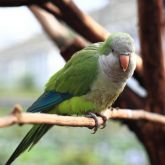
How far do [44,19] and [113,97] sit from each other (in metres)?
0.64

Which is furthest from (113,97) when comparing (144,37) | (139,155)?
(139,155)

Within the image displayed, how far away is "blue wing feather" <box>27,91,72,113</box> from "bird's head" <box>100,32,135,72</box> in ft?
0.62

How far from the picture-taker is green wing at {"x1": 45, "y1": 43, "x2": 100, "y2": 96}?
4.21 ft

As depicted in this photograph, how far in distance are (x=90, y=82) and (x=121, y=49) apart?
0.50ft

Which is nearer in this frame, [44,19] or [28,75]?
[44,19]

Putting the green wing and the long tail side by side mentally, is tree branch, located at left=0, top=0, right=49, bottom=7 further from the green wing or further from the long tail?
the long tail

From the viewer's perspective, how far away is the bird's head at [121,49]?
1152 mm

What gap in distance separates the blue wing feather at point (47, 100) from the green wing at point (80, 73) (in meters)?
0.01

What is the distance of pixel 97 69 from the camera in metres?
1.27

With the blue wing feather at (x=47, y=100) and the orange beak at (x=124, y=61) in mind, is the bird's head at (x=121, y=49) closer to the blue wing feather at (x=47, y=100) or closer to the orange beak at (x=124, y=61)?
the orange beak at (x=124, y=61)

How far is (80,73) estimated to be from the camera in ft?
4.29

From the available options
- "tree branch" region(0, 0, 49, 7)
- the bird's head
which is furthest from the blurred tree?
the bird's head

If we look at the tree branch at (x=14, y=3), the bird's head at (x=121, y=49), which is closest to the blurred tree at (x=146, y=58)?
the tree branch at (x=14, y=3)

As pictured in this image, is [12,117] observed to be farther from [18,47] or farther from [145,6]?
[18,47]
